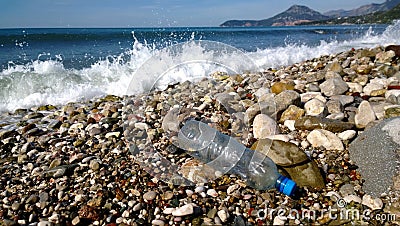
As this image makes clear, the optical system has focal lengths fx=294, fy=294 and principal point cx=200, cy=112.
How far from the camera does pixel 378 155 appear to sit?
6.62ft

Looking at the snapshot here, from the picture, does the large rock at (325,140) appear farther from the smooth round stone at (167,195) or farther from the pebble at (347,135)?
the smooth round stone at (167,195)

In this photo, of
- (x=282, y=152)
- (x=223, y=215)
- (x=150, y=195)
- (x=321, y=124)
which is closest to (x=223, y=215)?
(x=223, y=215)

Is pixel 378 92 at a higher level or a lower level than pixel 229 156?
higher

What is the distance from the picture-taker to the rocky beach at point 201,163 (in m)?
1.83

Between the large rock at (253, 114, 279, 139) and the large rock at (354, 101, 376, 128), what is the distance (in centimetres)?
70

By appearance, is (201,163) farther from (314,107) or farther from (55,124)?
(55,124)

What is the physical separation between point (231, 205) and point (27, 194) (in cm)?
145

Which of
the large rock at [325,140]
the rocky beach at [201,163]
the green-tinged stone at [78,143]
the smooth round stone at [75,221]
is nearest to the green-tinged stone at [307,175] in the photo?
the rocky beach at [201,163]

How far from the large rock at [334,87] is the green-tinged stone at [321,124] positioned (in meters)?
0.92

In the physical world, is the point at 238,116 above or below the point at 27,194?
above

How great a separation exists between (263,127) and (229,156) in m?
0.53

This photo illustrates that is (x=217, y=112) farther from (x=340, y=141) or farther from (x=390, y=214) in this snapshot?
(x=390, y=214)

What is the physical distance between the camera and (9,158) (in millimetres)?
2697

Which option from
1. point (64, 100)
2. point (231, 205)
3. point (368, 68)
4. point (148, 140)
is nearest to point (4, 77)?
point (64, 100)
